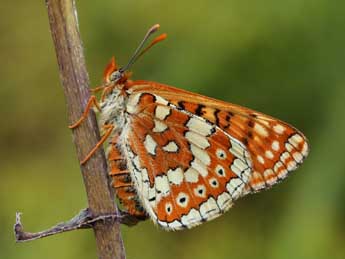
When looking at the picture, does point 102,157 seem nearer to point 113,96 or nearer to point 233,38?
point 113,96

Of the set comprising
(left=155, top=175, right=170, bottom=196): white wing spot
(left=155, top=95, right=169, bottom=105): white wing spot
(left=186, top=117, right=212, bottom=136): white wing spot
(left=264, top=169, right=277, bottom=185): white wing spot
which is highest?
(left=155, top=95, right=169, bottom=105): white wing spot

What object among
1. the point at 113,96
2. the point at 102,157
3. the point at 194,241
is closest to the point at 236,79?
the point at 194,241

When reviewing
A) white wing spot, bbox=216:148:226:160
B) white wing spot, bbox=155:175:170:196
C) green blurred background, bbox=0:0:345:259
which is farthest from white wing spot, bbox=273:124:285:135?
green blurred background, bbox=0:0:345:259

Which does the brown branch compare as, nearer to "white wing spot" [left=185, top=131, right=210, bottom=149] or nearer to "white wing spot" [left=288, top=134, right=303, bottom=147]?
"white wing spot" [left=185, top=131, right=210, bottom=149]

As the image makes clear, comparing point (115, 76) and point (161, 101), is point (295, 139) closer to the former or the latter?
point (161, 101)

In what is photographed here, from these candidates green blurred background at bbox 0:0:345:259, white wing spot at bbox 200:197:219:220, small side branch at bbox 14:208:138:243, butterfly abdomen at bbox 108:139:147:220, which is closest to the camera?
small side branch at bbox 14:208:138:243

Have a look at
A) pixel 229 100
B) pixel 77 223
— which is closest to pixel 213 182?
pixel 77 223

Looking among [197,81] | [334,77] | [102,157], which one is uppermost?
[197,81]
